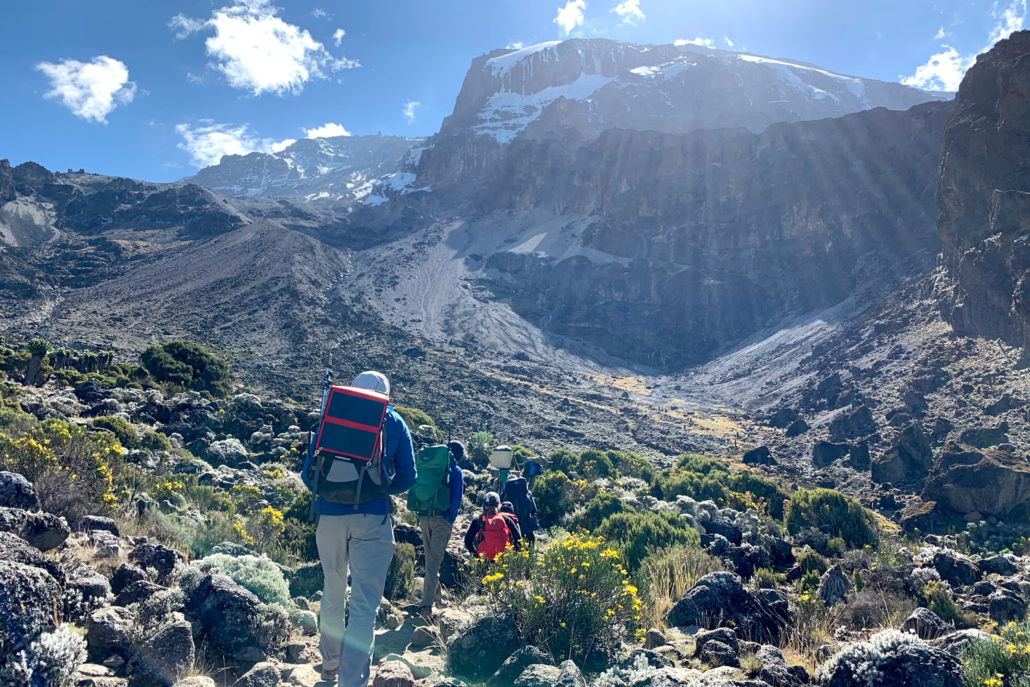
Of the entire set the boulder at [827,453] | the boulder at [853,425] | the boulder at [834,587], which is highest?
the boulder at [834,587]

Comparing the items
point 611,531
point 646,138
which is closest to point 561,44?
point 646,138

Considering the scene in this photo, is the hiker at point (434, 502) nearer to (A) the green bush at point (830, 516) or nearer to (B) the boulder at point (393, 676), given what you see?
(B) the boulder at point (393, 676)

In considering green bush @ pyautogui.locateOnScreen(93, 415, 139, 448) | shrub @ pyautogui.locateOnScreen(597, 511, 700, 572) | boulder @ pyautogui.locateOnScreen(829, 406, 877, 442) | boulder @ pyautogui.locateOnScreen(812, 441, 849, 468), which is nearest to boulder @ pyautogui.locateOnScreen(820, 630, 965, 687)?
shrub @ pyautogui.locateOnScreen(597, 511, 700, 572)

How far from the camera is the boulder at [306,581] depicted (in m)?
5.23

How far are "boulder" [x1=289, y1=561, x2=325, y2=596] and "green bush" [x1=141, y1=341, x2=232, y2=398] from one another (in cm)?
1402

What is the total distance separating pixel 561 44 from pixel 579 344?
118 meters

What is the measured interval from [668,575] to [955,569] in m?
3.81

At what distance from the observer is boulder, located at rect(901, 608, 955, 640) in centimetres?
407

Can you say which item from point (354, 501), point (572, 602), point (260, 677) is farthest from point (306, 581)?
point (572, 602)

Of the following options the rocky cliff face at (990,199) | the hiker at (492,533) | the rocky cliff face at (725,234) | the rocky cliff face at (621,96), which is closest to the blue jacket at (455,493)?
the hiker at (492,533)

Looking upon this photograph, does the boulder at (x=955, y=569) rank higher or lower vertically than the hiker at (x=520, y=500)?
lower

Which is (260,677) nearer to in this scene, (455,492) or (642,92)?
(455,492)

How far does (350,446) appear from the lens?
3217 mm

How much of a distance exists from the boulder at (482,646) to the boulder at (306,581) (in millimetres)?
2026
